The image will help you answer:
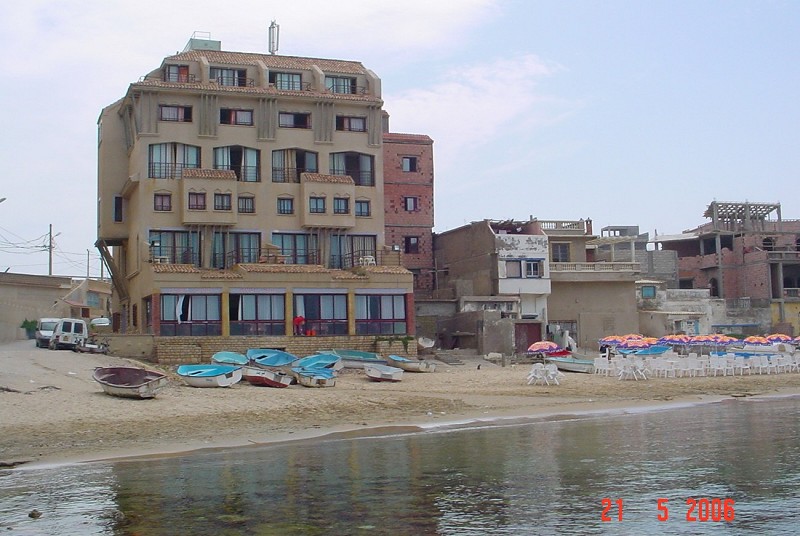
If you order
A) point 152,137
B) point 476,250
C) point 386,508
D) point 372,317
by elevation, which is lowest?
point 386,508

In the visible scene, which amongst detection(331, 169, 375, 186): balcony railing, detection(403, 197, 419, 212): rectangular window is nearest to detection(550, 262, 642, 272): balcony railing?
detection(403, 197, 419, 212): rectangular window

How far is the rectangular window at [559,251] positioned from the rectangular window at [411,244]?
977 cm

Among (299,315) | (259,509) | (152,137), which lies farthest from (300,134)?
(259,509)

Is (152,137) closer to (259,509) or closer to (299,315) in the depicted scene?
(299,315)

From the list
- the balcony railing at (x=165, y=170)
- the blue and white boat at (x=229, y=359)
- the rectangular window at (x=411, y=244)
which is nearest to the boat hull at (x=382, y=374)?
the blue and white boat at (x=229, y=359)

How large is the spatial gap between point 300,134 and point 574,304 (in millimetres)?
22433

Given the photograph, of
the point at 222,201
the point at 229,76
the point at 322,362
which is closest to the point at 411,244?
the point at 222,201

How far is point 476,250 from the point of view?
6444 centimetres

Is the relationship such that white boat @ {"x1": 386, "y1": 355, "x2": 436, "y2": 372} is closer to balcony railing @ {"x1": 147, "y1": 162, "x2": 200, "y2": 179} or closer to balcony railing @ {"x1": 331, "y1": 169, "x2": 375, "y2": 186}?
balcony railing @ {"x1": 331, "y1": 169, "x2": 375, "y2": 186}

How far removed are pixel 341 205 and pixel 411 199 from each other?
933 cm

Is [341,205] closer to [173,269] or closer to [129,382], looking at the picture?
[173,269]

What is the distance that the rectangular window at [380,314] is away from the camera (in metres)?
53.9

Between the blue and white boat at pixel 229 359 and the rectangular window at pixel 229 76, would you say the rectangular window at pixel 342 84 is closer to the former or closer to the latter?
the rectangular window at pixel 229 76

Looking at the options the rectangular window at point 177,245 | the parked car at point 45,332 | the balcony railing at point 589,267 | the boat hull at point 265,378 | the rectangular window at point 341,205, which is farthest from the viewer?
the balcony railing at point 589,267
